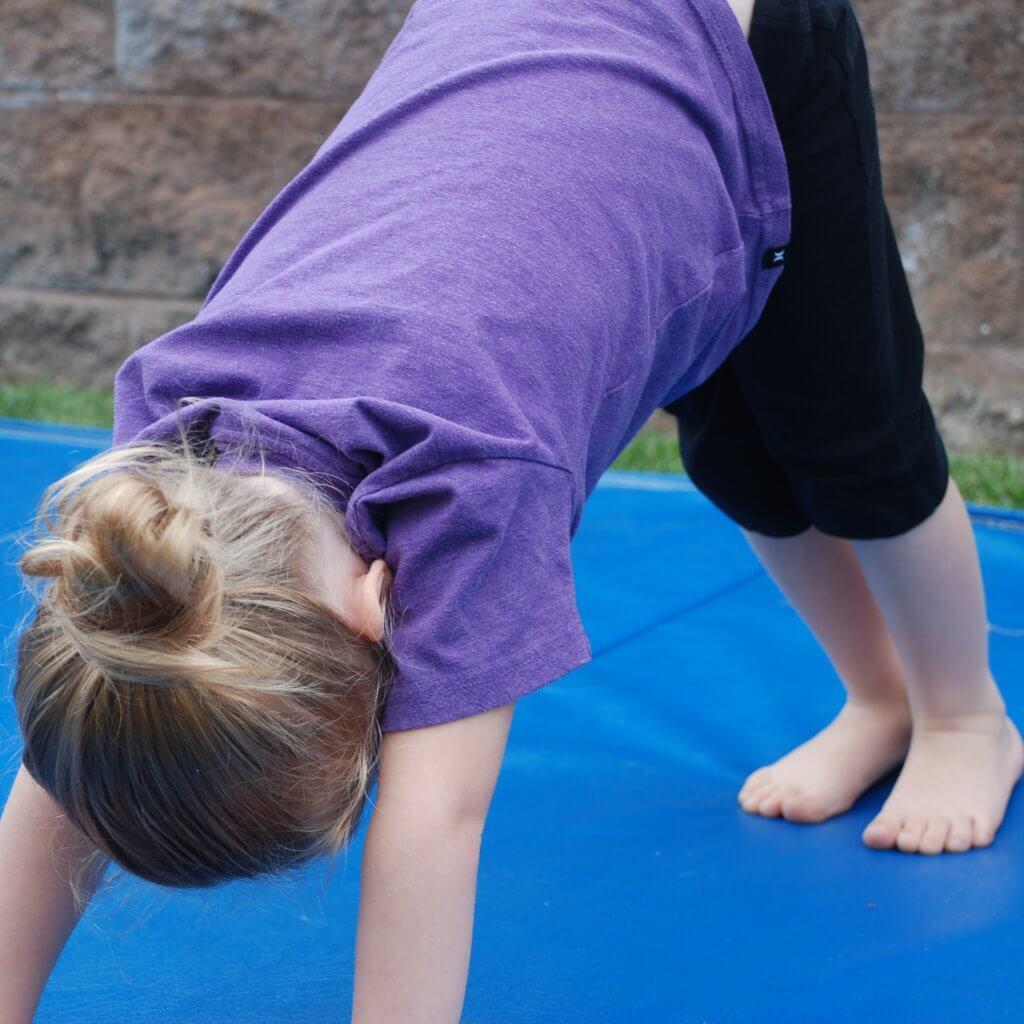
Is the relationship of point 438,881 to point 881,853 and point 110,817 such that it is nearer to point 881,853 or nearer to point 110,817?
point 110,817

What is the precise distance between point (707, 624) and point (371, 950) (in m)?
1.02

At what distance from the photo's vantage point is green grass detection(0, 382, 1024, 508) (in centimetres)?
225

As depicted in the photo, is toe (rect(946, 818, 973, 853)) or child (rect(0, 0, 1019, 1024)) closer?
child (rect(0, 0, 1019, 1024))

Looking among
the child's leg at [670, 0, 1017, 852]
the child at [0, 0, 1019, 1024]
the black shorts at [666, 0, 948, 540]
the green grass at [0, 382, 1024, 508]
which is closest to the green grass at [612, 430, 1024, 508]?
the green grass at [0, 382, 1024, 508]

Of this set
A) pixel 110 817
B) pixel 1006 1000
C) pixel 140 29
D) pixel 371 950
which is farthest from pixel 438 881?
pixel 140 29

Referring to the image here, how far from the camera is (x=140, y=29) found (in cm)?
Result: 303

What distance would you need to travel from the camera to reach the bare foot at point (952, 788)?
120 cm

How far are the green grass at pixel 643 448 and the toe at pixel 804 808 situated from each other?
3.37ft

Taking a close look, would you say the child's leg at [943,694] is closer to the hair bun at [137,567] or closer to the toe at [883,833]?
the toe at [883,833]

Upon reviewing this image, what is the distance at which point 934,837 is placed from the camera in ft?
3.89

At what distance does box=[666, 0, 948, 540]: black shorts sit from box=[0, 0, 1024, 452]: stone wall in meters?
1.46

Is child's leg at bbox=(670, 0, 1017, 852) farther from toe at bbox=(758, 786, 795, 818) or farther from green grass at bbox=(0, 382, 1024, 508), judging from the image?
green grass at bbox=(0, 382, 1024, 508)

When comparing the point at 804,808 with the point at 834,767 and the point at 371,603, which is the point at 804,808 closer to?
the point at 834,767

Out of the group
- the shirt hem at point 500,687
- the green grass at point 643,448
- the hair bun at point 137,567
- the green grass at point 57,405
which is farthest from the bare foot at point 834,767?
the green grass at point 57,405
